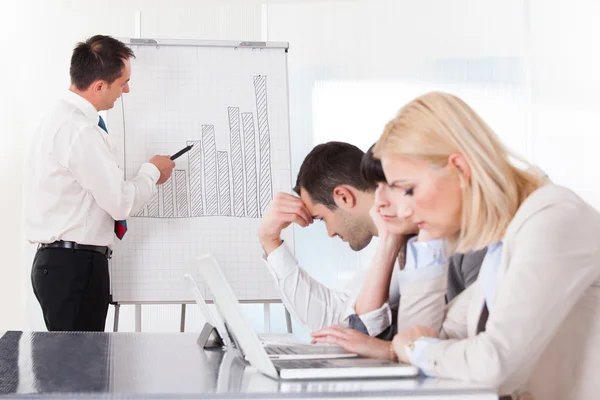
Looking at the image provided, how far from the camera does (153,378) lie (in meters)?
1.19

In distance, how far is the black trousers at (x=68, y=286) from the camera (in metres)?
2.74

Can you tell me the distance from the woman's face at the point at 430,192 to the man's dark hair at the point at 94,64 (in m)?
1.88

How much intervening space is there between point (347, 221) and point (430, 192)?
0.84m

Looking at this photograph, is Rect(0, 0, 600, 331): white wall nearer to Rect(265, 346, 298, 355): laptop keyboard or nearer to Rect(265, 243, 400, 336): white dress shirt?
Rect(265, 243, 400, 336): white dress shirt

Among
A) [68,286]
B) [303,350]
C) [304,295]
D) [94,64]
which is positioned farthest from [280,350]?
[94,64]

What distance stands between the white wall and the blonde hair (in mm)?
3080

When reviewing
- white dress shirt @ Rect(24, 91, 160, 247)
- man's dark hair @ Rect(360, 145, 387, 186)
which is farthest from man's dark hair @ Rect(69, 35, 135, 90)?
man's dark hair @ Rect(360, 145, 387, 186)

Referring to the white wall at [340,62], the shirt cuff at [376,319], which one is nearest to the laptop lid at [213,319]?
the shirt cuff at [376,319]

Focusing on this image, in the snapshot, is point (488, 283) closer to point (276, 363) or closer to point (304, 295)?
point (276, 363)

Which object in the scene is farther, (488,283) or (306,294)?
(306,294)

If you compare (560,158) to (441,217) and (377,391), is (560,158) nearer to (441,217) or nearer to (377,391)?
(441,217)

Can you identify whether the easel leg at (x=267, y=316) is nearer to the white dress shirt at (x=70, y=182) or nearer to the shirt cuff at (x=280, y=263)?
the white dress shirt at (x=70, y=182)

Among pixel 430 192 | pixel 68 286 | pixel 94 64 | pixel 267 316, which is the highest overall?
pixel 94 64

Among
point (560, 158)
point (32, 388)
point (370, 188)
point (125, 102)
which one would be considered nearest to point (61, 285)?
point (125, 102)
